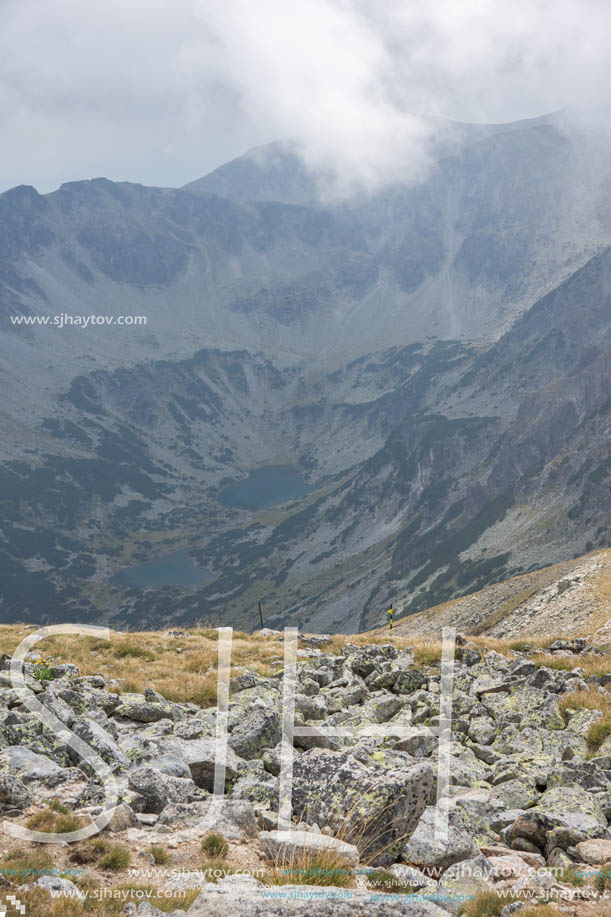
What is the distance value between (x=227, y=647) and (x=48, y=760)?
11953 millimetres

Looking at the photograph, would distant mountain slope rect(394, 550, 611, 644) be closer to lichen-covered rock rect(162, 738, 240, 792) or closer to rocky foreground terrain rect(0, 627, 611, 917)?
rocky foreground terrain rect(0, 627, 611, 917)

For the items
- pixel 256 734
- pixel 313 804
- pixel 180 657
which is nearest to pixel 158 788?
pixel 313 804

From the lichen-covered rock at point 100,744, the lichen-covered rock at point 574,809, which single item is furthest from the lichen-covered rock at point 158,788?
the lichen-covered rock at point 574,809

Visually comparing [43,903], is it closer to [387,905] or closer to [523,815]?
[387,905]

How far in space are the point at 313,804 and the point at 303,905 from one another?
333 centimetres

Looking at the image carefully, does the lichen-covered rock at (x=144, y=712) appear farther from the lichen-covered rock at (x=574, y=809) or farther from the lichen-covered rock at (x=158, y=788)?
the lichen-covered rock at (x=574, y=809)

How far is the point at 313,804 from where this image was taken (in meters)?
9.55

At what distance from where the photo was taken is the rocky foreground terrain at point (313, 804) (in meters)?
7.43

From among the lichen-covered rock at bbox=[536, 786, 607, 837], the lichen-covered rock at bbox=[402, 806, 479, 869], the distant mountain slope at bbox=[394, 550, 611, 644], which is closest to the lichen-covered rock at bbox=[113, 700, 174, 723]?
the lichen-covered rock at bbox=[402, 806, 479, 869]

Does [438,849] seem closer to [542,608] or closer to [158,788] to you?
[158,788]

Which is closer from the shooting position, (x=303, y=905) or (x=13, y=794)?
(x=303, y=905)

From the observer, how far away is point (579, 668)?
19.0 meters

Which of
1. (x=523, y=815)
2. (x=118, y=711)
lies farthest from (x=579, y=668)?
(x=118, y=711)

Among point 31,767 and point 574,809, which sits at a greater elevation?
point 31,767
